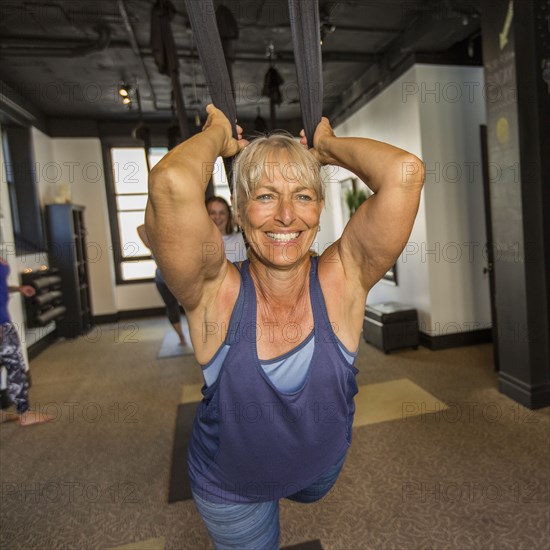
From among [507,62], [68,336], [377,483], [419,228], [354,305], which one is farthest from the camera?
[68,336]

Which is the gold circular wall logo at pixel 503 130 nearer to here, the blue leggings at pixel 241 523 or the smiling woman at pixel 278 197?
the smiling woman at pixel 278 197

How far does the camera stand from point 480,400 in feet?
10.6

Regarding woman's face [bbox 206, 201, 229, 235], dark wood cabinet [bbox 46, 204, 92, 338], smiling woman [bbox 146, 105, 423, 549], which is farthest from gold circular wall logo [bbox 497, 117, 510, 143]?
dark wood cabinet [bbox 46, 204, 92, 338]

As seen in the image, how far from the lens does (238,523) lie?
1.03m

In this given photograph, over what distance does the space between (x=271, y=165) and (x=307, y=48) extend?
0.98 feet

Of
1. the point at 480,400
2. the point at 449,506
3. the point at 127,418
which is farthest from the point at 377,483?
the point at 127,418

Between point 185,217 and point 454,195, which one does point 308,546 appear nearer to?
point 185,217

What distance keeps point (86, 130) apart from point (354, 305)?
725cm

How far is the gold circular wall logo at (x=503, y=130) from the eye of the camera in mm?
2971

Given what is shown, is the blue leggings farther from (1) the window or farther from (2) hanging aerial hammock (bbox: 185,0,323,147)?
(1) the window

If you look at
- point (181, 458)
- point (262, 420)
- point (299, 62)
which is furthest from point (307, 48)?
point (181, 458)

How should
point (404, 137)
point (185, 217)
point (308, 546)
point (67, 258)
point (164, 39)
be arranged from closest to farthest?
point (185, 217) → point (308, 546) → point (164, 39) → point (404, 137) → point (67, 258)

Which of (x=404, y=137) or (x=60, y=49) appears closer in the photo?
(x=60, y=49)

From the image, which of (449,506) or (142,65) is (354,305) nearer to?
(449,506)
